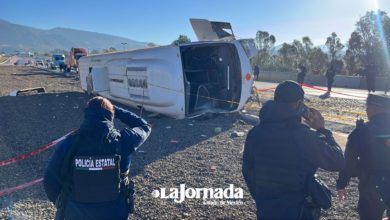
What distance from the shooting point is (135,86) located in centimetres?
982

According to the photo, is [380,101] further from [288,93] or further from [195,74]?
[195,74]

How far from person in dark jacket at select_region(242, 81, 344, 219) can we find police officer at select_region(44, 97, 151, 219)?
1092 millimetres

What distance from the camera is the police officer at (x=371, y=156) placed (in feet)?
9.39

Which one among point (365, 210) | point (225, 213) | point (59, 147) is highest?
point (59, 147)

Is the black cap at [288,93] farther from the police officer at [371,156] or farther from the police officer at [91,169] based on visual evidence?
the police officer at [91,169]

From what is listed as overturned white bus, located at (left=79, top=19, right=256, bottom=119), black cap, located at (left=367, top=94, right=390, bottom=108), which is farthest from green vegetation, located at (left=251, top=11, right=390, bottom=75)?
black cap, located at (left=367, top=94, right=390, bottom=108)

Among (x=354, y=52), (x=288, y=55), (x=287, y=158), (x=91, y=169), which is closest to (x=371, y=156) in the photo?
(x=287, y=158)

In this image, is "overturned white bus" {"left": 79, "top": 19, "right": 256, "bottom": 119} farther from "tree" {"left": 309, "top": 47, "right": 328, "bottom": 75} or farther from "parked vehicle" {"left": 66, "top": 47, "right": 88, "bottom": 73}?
"tree" {"left": 309, "top": 47, "right": 328, "bottom": 75}

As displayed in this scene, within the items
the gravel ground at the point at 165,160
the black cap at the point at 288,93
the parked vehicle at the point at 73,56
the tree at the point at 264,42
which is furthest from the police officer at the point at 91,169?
the tree at the point at 264,42

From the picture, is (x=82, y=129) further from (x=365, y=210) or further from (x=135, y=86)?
(x=135, y=86)

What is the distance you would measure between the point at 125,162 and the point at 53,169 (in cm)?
55

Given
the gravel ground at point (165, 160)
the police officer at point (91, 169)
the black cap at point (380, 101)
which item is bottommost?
the gravel ground at point (165, 160)

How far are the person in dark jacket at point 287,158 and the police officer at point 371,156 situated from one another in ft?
1.72

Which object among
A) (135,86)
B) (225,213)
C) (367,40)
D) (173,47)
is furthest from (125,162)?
(367,40)
